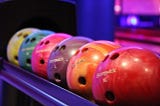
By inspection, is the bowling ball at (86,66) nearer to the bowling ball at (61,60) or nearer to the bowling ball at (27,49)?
the bowling ball at (61,60)

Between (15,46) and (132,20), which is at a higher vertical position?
(15,46)

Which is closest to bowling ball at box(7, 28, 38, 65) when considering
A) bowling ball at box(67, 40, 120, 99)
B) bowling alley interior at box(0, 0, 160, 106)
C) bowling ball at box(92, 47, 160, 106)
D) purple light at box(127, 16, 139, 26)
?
bowling alley interior at box(0, 0, 160, 106)

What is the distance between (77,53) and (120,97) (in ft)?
1.06

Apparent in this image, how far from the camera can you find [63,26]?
7.59 feet

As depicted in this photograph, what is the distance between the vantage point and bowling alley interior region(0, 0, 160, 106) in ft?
3.14

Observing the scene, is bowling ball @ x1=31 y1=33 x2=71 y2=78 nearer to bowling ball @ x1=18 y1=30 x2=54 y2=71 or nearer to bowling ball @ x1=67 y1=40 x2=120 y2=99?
bowling ball @ x1=18 y1=30 x2=54 y2=71

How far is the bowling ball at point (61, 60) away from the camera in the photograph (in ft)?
4.25

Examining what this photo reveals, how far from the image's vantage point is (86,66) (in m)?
1.15

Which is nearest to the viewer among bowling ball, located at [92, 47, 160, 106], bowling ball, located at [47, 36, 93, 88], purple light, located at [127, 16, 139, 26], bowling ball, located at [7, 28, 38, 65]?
bowling ball, located at [92, 47, 160, 106]

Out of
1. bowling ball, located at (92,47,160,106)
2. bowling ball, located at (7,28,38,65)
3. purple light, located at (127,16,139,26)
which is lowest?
purple light, located at (127,16,139,26)

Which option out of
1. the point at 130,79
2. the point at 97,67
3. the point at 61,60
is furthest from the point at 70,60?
the point at 130,79

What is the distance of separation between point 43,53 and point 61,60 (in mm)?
196

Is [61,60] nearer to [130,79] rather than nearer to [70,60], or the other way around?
[70,60]

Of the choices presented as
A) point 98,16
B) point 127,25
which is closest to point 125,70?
point 98,16
